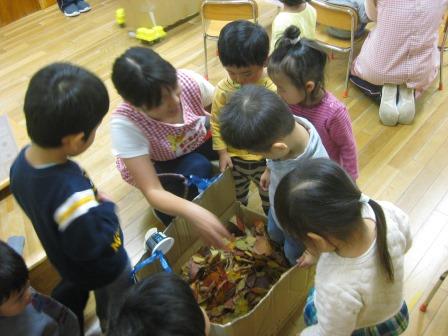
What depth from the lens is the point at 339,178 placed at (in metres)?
0.83

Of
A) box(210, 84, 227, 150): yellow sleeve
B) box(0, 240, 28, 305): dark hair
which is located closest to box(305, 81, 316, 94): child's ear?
box(210, 84, 227, 150): yellow sleeve

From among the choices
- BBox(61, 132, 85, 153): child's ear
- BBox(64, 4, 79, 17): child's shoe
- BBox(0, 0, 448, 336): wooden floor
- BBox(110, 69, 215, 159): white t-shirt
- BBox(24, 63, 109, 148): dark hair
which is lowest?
BBox(0, 0, 448, 336): wooden floor

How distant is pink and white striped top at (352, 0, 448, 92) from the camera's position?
6.87 feet

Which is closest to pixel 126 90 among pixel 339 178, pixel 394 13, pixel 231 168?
pixel 231 168

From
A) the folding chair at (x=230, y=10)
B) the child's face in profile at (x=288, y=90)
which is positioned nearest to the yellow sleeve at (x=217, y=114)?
the child's face in profile at (x=288, y=90)

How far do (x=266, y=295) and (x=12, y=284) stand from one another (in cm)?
69

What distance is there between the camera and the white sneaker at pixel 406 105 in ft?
7.48

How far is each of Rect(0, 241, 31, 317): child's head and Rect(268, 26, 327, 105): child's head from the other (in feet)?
3.13

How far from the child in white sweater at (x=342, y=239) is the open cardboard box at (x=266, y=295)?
273mm

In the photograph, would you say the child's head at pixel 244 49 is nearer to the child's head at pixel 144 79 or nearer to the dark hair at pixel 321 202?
the child's head at pixel 144 79

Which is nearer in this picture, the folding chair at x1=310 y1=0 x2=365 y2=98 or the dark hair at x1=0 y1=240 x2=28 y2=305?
the dark hair at x1=0 y1=240 x2=28 y2=305

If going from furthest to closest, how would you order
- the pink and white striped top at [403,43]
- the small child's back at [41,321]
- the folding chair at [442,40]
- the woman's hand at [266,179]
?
1. the folding chair at [442,40]
2. the pink and white striped top at [403,43]
3. the woman's hand at [266,179]
4. the small child's back at [41,321]

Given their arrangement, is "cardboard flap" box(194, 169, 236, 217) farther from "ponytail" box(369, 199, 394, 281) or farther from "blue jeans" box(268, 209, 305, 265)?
"ponytail" box(369, 199, 394, 281)

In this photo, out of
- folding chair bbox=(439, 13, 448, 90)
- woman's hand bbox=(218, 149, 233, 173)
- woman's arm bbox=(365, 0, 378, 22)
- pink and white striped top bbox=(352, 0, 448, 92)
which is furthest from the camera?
folding chair bbox=(439, 13, 448, 90)
